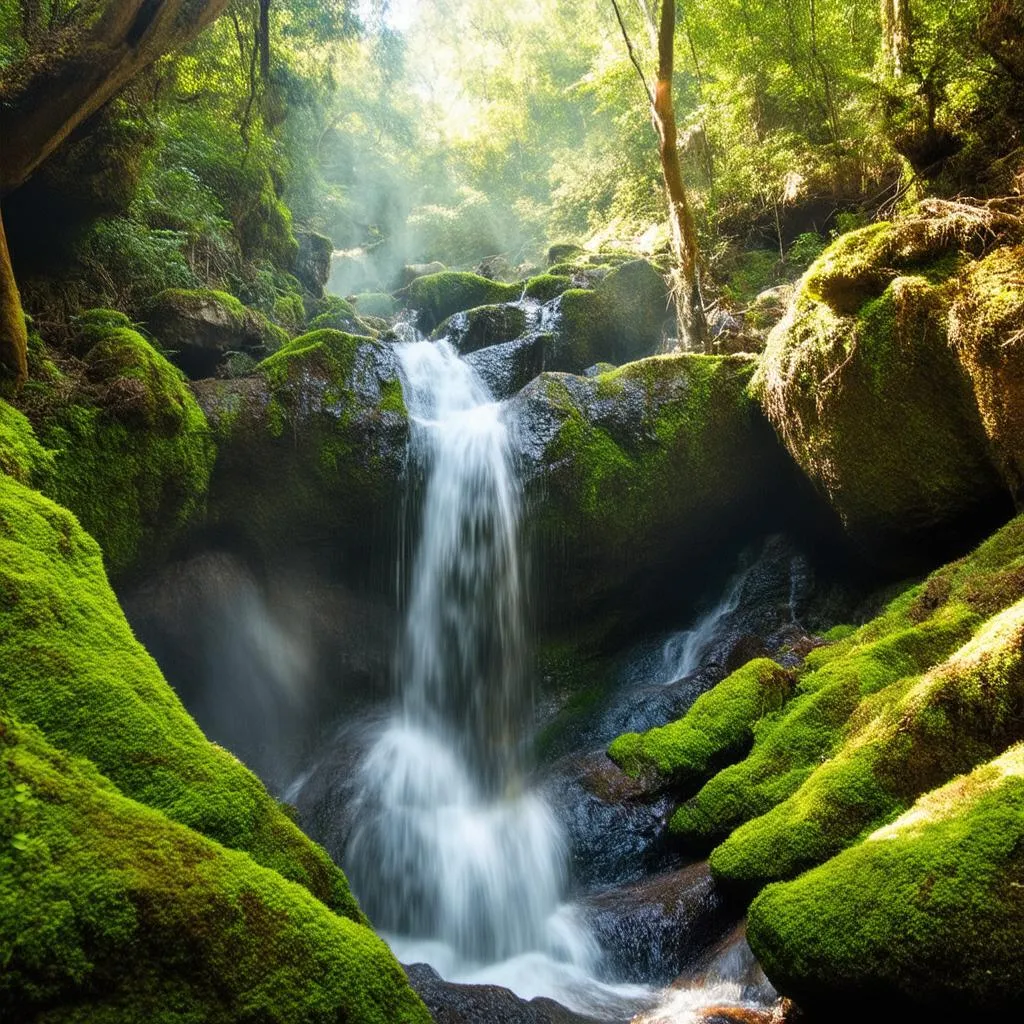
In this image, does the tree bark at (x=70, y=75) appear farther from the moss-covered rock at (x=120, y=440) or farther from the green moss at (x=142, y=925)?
the green moss at (x=142, y=925)

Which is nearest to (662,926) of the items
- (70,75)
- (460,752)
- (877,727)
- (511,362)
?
(877,727)

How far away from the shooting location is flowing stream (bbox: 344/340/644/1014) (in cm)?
561

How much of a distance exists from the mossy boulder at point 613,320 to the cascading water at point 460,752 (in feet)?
8.06

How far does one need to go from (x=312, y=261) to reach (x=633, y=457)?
12.0 m

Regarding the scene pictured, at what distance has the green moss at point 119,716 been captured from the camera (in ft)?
8.59

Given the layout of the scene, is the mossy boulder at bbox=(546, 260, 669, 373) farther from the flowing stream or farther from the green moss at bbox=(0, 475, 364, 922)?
the green moss at bbox=(0, 475, 364, 922)

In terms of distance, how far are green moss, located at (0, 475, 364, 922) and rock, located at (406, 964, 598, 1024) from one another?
971 mm

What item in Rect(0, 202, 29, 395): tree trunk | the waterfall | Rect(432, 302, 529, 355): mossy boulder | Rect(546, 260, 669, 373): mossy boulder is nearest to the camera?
Rect(0, 202, 29, 395): tree trunk

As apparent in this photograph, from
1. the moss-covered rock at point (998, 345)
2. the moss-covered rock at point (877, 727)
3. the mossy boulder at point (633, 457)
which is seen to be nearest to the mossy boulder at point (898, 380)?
the moss-covered rock at point (998, 345)

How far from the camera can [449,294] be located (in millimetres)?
16688

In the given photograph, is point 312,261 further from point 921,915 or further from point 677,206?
point 921,915

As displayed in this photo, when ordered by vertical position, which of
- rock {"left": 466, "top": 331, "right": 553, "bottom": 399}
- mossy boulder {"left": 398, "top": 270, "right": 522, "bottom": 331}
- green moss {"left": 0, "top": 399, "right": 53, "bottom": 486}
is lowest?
green moss {"left": 0, "top": 399, "right": 53, "bottom": 486}

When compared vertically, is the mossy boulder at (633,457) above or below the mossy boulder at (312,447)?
below

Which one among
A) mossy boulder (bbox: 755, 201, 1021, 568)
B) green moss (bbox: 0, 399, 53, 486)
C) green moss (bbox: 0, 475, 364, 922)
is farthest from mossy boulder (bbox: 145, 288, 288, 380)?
mossy boulder (bbox: 755, 201, 1021, 568)
